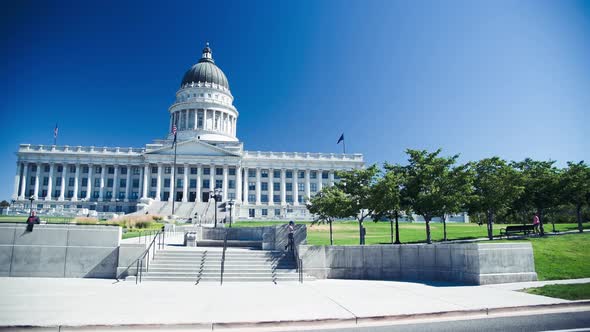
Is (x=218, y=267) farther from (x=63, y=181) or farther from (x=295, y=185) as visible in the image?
(x=63, y=181)

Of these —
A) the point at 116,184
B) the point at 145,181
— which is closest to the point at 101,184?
the point at 116,184

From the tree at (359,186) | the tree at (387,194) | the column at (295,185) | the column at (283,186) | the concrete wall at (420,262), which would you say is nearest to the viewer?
the concrete wall at (420,262)

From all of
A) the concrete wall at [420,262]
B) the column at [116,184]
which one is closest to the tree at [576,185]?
Result: the concrete wall at [420,262]

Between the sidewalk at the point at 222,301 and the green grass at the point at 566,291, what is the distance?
0.62m

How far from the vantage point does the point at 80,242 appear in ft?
56.6

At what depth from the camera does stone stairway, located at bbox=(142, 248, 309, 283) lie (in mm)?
16547

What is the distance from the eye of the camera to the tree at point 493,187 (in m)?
30.0

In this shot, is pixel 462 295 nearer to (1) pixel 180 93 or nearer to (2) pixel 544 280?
(2) pixel 544 280

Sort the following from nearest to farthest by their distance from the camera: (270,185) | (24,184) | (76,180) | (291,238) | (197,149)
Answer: (291,238) → (24,184) → (76,180) → (197,149) → (270,185)

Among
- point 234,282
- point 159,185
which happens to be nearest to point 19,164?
point 159,185

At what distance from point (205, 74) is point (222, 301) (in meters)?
111

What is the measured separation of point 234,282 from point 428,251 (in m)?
8.99

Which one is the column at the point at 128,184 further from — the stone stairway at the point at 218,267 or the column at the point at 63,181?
the stone stairway at the point at 218,267

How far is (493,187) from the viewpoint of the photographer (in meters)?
30.5
